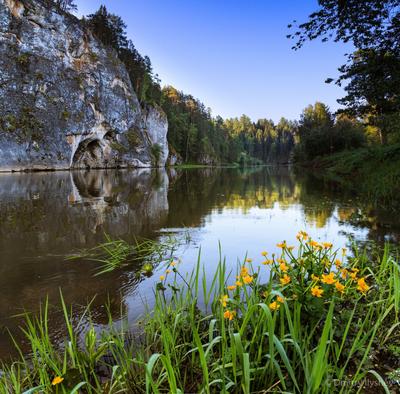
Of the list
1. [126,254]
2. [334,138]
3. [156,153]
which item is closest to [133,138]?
[156,153]

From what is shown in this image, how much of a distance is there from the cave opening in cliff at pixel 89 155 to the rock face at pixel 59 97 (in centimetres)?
13

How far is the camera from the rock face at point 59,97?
98.2 feet

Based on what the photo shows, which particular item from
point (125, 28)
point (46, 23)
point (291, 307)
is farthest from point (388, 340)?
point (125, 28)

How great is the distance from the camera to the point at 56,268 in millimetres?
4094

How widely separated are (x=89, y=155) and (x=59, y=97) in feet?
28.1

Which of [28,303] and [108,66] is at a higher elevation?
[108,66]

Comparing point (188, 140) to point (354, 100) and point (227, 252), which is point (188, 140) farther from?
point (227, 252)

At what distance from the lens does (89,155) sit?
4031cm

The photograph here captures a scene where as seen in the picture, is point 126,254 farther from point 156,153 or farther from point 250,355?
point 156,153

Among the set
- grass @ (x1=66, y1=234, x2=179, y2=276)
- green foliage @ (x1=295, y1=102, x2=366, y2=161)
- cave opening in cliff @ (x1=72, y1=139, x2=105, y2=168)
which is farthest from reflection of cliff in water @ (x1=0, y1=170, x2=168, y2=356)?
green foliage @ (x1=295, y1=102, x2=366, y2=161)

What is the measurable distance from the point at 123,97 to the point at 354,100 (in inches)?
1438

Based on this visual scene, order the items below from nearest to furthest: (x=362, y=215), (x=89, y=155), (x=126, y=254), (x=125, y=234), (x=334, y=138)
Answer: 1. (x=126, y=254)
2. (x=125, y=234)
3. (x=362, y=215)
4. (x=334, y=138)
5. (x=89, y=155)

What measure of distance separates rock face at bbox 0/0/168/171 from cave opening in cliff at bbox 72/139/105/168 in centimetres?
13

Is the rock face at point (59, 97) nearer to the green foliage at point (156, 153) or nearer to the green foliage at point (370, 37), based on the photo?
the green foliage at point (156, 153)
